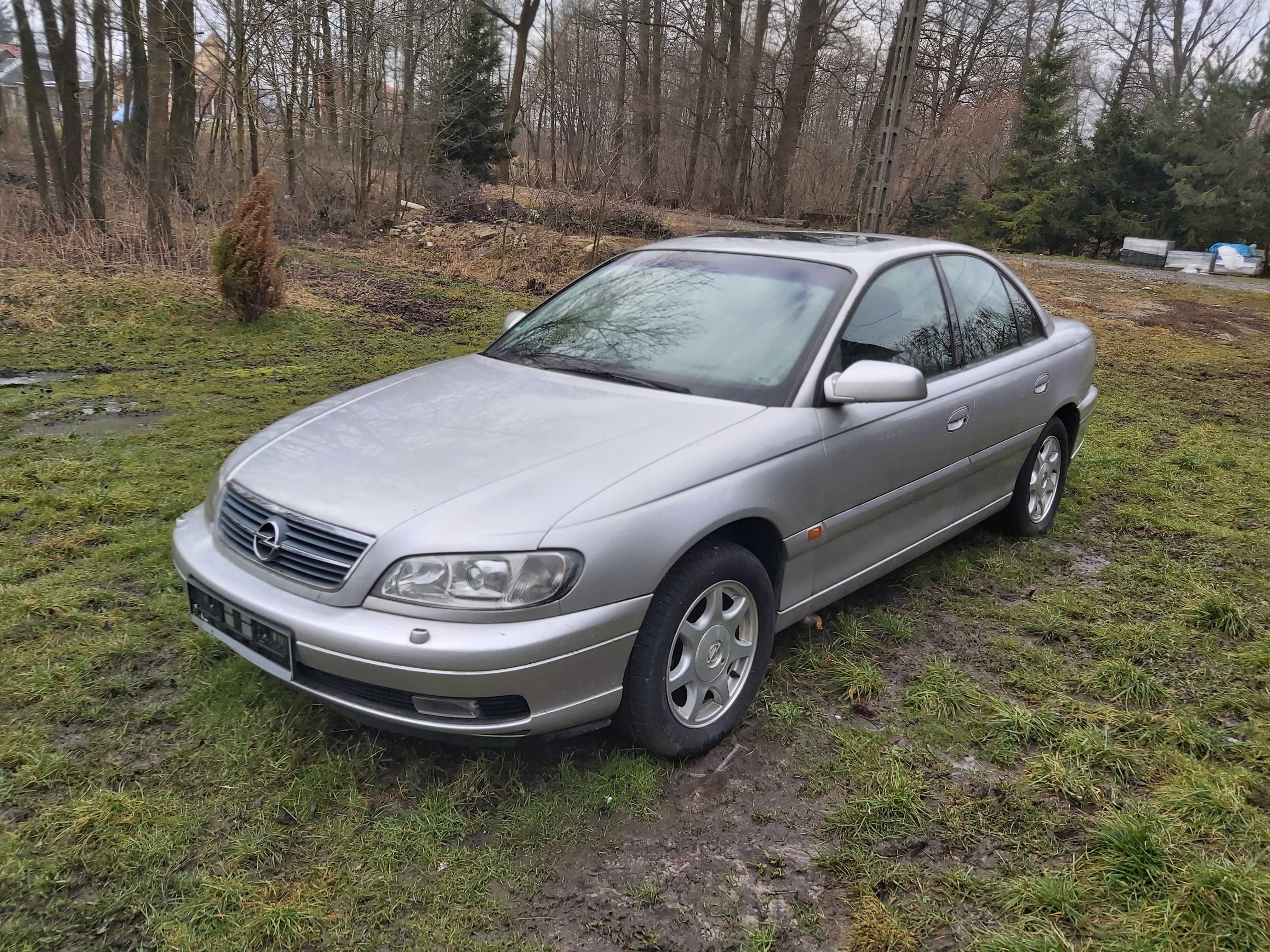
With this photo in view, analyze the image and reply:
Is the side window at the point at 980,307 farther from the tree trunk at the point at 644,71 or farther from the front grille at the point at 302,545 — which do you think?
the tree trunk at the point at 644,71

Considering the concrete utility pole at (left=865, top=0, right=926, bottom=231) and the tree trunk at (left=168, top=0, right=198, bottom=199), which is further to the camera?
the tree trunk at (left=168, top=0, right=198, bottom=199)

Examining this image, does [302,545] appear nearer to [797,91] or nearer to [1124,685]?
[1124,685]

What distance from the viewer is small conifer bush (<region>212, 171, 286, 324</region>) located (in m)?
8.38

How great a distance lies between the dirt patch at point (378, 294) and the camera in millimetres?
10281

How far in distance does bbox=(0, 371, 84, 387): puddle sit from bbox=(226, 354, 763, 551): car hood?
4.66 meters

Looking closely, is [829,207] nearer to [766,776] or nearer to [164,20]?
[164,20]

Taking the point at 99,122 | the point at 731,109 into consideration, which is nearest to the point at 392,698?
the point at 99,122

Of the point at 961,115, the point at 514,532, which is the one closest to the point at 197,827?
the point at 514,532

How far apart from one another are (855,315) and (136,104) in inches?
641

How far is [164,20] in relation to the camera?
9859 mm

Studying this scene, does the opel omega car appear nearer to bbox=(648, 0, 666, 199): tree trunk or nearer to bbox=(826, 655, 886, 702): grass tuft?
bbox=(826, 655, 886, 702): grass tuft

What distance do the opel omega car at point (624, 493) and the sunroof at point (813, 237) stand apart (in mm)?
26

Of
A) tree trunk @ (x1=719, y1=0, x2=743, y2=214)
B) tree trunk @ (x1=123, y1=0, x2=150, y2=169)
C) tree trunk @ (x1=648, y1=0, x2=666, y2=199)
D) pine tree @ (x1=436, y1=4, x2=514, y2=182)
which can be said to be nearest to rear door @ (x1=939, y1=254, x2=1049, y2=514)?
tree trunk @ (x1=123, y1=0, x2=150, y2=169)

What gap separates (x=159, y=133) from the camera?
10039 millimetres
